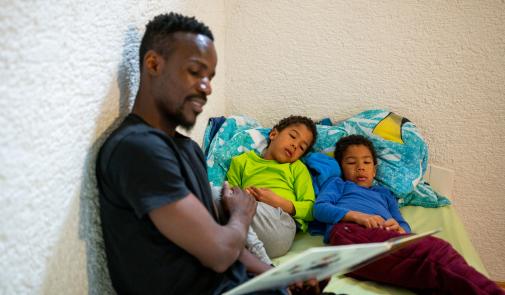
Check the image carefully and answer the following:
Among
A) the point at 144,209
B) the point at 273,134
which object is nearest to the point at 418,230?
the point at 273,134

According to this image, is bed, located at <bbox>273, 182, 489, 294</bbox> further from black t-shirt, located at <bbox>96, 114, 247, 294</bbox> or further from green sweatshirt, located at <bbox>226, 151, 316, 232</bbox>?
black t-shirt, located at <bbox>96, 114, 247, 294</bbox>

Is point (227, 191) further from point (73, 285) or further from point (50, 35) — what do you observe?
point (50, 35)

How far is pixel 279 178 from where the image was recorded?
170cm

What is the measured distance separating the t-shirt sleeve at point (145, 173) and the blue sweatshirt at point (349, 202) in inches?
34.3

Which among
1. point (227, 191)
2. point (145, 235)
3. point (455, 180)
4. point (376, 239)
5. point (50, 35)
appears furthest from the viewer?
point (455, 180)

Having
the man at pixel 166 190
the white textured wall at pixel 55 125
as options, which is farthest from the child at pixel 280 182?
the white textured wall at pixel 55 125

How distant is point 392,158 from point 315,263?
4.12 ft

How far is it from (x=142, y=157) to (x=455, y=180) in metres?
1.86

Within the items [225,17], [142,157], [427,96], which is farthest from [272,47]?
[142,157]

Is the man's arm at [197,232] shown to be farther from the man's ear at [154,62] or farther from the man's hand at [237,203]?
the man's ear at [154,62]

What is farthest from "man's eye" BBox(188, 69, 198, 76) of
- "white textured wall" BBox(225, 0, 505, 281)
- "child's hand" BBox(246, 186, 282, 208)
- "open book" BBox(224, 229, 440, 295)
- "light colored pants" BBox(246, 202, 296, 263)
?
"white textured wall" BBox(225, 0, 505, 281)

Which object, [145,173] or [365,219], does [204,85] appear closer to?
[145,173]

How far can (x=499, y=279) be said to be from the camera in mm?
2154

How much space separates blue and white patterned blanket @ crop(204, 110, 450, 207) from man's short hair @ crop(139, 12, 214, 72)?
0.87 metres
